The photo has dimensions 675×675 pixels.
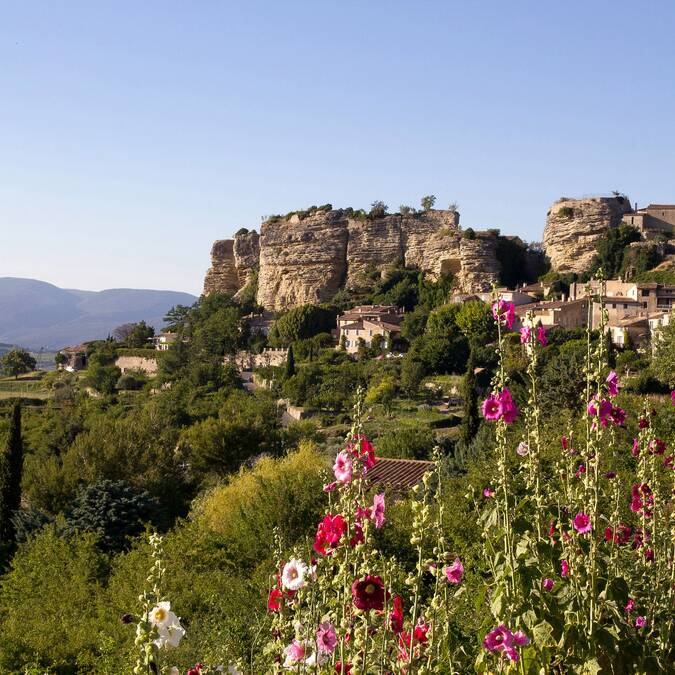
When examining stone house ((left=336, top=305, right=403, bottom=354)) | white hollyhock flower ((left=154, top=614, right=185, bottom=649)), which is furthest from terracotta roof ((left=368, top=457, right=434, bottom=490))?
stone house ((left=336, top=305, right=403, bottom=354))

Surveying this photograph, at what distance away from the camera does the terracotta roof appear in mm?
20292

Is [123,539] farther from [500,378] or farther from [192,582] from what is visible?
[500,378]

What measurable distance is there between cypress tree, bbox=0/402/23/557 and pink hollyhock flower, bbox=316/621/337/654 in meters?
18.9

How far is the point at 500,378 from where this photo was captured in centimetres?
368

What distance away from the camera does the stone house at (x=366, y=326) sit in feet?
186

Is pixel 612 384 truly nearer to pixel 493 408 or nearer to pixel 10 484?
pixel 493 408

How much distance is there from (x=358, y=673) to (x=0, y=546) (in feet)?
63.4

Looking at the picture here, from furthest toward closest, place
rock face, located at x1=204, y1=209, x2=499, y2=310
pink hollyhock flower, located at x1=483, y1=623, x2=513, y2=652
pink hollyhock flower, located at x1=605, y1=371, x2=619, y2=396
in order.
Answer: rock face, located at x1=204, y1=209, x2=499, y2=310 < pink hollyhock flower, located at x1=605, y1=371, x2=619, y2=396 < pink hollyhock flower, located at x1=483, y1=623, x2=513, y2=652

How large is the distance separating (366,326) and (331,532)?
2161 inches

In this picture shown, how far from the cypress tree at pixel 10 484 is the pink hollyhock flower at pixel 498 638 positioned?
63.6 ft

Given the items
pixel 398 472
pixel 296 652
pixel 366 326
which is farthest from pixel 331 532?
pixel 366 326

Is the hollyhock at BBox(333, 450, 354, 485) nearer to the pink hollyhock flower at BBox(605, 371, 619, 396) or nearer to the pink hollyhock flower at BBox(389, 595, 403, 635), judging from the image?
the pink hollyhock flower at BBox(389, 595, 403, 635)

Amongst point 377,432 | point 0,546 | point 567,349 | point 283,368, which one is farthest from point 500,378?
point 283,368

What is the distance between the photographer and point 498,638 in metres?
3.25
